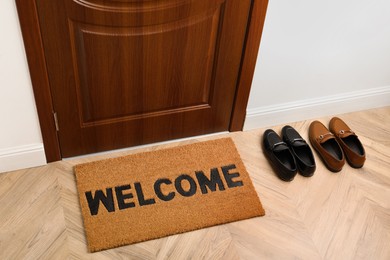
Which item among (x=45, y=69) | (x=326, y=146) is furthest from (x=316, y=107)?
(x=45, y=69)

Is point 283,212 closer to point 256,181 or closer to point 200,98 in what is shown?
point 256,181

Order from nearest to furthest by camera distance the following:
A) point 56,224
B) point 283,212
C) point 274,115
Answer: point 56,224 → point 283,212 → point 274,115

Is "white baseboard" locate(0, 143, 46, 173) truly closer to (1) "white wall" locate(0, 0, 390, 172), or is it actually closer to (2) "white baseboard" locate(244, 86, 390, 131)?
(1) "white wall" locate(0, 0, 390, 172)

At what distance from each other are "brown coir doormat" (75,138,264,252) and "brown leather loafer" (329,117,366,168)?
1.67 feet

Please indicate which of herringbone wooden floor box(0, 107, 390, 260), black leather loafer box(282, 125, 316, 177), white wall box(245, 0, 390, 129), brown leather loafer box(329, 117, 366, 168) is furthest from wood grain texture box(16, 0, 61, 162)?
brown leather loafer box(329, 117, 366, 168)

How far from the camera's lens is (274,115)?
7.45 ft

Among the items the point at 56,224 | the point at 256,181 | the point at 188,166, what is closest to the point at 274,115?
the point at 256,181

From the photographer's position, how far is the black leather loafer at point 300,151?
209cm

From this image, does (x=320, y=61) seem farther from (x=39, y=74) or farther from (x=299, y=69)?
(x=39, y=74)

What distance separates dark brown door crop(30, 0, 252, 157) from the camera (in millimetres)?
1679

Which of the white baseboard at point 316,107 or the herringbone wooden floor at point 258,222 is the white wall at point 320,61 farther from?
the herringbone wooden floor at point 258,222

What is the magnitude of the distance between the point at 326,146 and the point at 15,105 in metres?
1.40

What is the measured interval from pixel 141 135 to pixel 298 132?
785 mm

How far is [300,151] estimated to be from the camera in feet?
7.13
